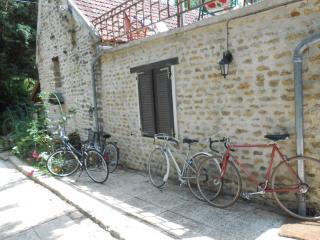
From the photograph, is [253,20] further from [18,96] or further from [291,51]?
[18,96]

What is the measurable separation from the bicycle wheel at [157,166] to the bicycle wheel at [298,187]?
100 inches

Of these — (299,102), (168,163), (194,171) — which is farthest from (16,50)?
(299,102)

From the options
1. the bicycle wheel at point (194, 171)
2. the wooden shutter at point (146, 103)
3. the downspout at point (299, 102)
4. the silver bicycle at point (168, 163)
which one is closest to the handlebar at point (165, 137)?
the silver bicycle at point (168, 163)

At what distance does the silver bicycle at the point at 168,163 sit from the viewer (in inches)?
225

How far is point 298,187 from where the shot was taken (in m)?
4.37

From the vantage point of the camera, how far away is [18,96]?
1725 centimetres

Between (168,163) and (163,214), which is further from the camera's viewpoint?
(168,163)

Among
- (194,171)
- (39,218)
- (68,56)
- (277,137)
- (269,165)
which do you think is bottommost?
(39,218)

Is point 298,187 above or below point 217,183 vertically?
above

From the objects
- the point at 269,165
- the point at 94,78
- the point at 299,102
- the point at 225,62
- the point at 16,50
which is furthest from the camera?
the point at 16,50

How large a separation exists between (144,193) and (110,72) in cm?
368

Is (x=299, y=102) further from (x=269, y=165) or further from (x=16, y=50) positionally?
(x=16, y=50)

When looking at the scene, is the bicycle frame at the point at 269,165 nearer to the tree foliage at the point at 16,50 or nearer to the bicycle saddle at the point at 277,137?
the bicycle saddle at the point at 277,137

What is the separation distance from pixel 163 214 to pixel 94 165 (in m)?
→ 3.08
